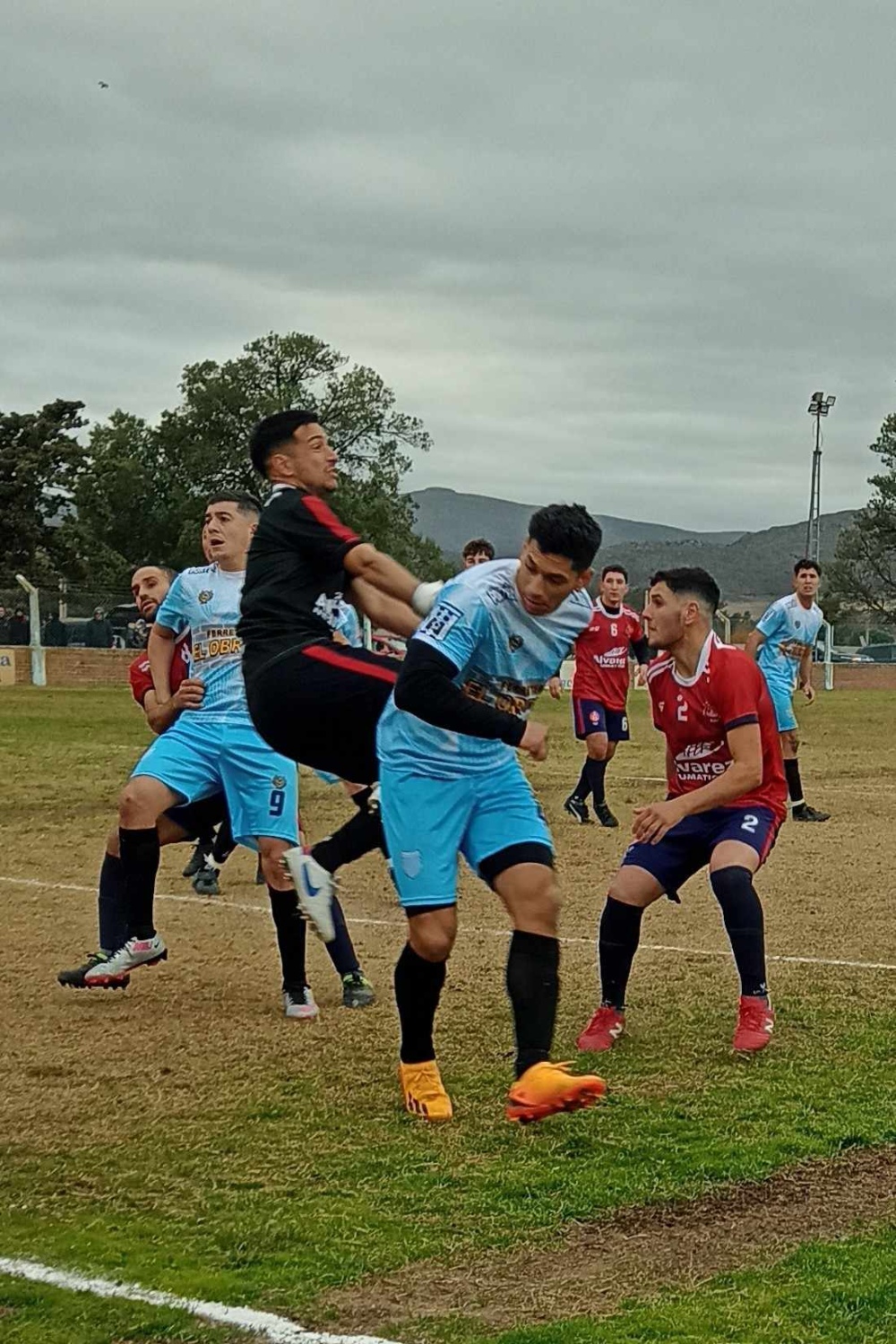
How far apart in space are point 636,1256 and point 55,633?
116 ft

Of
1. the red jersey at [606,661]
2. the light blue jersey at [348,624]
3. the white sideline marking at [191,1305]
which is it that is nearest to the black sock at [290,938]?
the light blue jersey at [348,624]

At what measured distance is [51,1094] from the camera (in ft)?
19.9

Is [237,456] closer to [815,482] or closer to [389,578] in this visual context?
[815,482]

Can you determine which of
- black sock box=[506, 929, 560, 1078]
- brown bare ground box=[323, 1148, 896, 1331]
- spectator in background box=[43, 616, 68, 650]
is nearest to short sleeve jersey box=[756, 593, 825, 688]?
black sock box=[506, 929, 560, 1078]

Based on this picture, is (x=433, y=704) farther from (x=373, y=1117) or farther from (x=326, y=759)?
(x=373, y=1117)

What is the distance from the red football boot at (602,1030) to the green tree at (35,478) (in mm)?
36814

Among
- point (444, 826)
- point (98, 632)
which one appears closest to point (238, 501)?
point (444, 826)

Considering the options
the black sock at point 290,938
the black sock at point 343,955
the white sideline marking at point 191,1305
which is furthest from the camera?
the black sock at point 343,955

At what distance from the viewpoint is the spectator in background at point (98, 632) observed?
3931 cm

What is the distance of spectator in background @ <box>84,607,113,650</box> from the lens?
39312 millimetres

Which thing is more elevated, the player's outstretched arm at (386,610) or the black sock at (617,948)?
the player's outstretched arm at (386,610)

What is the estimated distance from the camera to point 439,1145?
5.34 metres

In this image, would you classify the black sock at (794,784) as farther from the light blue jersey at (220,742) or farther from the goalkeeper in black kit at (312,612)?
the goalkeeper in black kit at (312,612)

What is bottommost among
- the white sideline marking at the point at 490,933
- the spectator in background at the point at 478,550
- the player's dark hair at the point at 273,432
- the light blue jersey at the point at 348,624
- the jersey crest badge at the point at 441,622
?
the white sideline marking at the point at 490,933
